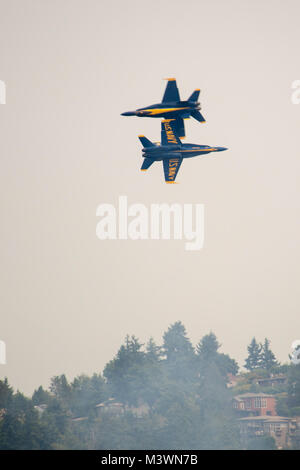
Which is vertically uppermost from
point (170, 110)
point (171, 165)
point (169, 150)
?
point (170, 110)

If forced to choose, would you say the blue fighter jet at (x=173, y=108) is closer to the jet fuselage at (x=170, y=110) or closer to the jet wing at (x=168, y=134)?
the jet fuselage at (x=170, y=110)

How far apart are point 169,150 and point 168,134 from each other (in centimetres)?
295

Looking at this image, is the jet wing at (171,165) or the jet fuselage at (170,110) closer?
the jet fuselage at (170,110)

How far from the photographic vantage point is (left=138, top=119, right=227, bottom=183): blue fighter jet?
163m

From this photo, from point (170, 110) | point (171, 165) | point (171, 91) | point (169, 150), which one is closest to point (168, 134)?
point (169, 150)

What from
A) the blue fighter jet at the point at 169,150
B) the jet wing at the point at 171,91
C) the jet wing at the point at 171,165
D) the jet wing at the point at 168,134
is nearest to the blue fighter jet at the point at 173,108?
the jet wing at the point at 171,91

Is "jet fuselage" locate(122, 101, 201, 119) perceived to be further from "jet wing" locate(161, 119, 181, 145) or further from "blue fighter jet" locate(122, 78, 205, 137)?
"jet wing" locate(161, 119, 181, 145)

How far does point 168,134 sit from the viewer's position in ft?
542

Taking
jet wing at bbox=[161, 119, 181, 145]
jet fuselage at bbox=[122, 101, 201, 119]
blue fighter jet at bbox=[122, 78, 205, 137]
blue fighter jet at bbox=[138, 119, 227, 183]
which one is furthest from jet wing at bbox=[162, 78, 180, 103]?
jet wing at bbox=[161, 119, 181, 145]

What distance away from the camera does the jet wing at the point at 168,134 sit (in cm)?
16450

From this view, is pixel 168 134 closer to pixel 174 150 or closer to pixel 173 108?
pixel 174 150
